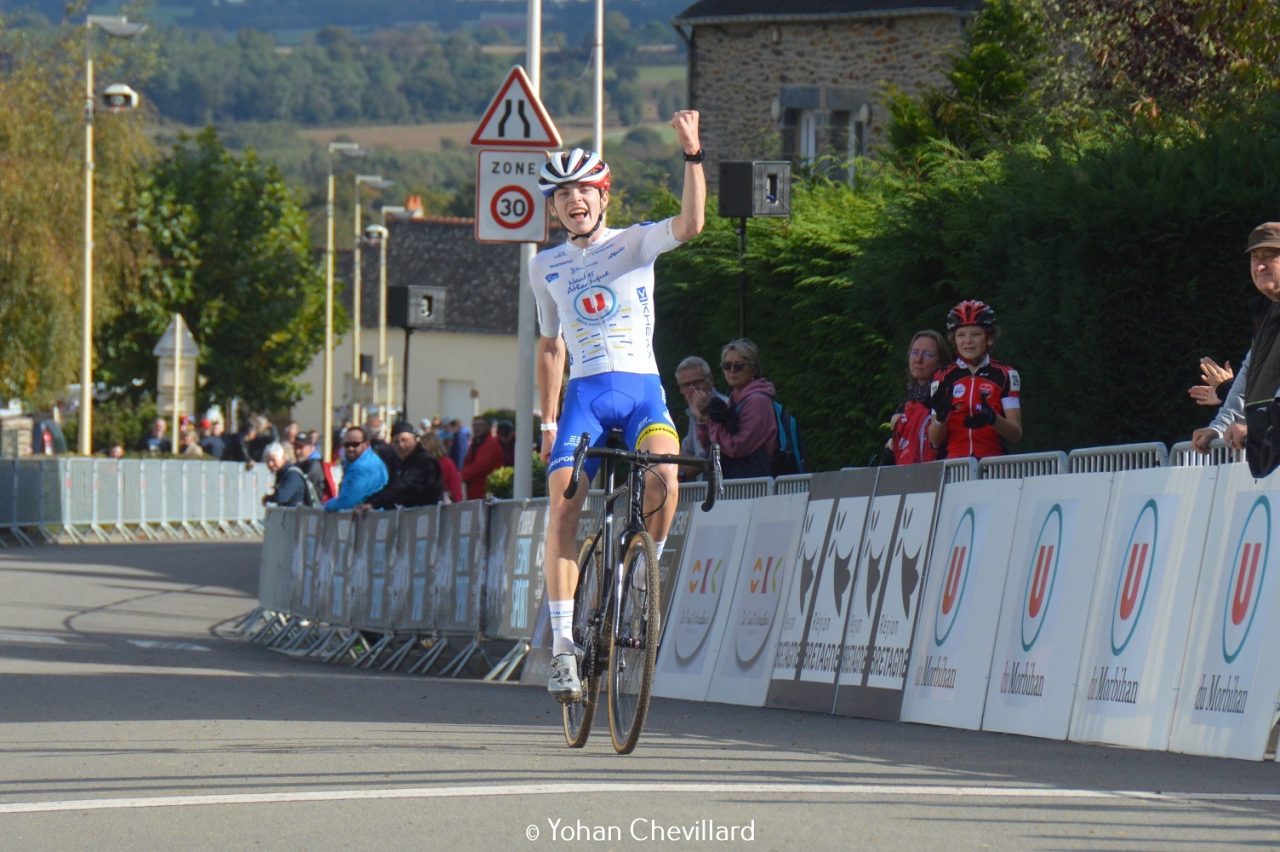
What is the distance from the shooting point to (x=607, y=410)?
8.64 meters

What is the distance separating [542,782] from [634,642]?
934mm

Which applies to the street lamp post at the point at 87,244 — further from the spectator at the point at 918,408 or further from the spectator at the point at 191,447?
the spectator at the point at 918,408

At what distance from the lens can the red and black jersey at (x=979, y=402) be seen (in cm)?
1157

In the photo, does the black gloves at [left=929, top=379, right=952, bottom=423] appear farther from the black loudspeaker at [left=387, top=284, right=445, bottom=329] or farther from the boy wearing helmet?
the black loudspeaker at [left=387, top=284, right=445, bottom=329]

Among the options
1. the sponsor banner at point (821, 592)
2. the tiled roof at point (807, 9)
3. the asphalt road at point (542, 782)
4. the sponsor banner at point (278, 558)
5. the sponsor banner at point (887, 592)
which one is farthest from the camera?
the tiled roof at point (807, 9)

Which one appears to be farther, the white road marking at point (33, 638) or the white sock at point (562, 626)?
the white road marking at point (33, 638)

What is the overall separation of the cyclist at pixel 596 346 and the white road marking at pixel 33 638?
10.3 metres

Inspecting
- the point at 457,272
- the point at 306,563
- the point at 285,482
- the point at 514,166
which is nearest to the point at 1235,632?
the point at 514,166

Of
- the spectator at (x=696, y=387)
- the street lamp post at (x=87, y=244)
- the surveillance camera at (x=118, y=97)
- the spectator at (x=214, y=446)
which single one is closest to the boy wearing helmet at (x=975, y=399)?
the spectator at (x=696, y=387)

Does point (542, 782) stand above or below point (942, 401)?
→ below

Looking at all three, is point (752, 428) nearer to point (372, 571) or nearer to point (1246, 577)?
point (1246, 577)

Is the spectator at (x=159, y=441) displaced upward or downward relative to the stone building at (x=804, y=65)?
downward

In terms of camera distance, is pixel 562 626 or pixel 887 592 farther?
pixel 887 592

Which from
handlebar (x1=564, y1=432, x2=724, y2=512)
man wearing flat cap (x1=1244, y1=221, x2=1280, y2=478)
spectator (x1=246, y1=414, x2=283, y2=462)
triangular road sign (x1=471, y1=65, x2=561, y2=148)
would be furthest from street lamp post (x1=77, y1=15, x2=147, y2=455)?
man wearing flat cap (x1=1244, y1=221, x2=1280, y2=478)
